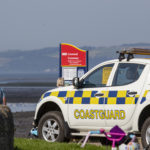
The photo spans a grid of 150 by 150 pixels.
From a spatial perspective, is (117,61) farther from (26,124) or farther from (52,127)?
(26,124)

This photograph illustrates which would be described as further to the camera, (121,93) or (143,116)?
(121,93)

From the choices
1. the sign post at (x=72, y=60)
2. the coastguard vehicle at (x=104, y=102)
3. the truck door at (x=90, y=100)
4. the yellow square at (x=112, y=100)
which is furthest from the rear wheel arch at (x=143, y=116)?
the sign post at (x=72, y=60)

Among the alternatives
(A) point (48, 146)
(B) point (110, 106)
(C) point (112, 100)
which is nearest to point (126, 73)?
(C) point (112, 100)

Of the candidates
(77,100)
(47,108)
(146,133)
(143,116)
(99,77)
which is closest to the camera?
(146,133)

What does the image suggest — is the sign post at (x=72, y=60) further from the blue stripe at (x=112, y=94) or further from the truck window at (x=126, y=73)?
the blue stripe at (x=112, y=94)

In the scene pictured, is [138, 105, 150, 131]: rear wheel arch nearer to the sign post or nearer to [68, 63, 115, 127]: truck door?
[68, 63, 115, 127]: truck door

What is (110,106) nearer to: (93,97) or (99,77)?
(93,97)

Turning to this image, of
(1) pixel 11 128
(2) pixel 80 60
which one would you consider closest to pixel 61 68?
(2) pixel 80 60

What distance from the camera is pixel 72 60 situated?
2098 cm

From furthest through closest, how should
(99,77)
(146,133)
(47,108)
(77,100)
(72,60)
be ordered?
(72,60) → (47,108) → (99,77) → (77,100) → (146,133)

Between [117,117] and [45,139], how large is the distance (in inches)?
69.3

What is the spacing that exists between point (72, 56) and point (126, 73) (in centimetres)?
1043

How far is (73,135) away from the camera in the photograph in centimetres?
1136

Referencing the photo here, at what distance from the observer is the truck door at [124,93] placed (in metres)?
10.3
